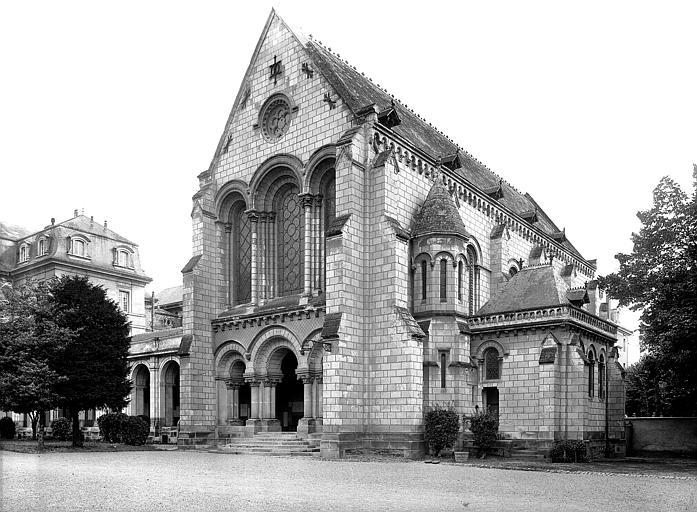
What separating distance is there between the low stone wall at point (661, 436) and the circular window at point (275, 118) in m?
27.8

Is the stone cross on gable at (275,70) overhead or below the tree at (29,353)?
overhead

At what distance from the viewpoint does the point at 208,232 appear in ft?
133

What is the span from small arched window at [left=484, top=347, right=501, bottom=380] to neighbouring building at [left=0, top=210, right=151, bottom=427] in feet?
114

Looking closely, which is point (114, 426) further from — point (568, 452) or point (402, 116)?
point (402, 116)

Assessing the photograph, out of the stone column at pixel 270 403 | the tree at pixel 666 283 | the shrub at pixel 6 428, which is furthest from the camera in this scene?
the shrub at pixel 6 428

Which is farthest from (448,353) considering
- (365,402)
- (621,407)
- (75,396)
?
(75,396)

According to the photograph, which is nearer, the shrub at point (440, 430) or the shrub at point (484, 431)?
the shrub at point (440, 430)

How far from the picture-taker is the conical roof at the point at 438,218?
118 ft

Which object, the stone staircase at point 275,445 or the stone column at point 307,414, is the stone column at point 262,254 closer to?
the stone column at point 307,414

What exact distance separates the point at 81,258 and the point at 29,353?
101 feet

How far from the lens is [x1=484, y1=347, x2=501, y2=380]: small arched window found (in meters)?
37.4

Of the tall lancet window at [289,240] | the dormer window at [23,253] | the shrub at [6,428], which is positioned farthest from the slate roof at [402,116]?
the dormer window at [23,253]

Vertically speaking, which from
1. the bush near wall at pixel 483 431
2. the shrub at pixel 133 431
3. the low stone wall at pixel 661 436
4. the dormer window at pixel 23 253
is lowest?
the low stone wall at pixel 661 436

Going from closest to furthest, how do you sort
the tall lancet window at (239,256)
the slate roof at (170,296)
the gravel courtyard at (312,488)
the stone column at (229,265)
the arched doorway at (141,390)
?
the gravel courtyard at (312,488), the tall lancet window at (239,256), the stone column at (229,265), the arched doorway at (141,390), the slate roof at (170,296)
